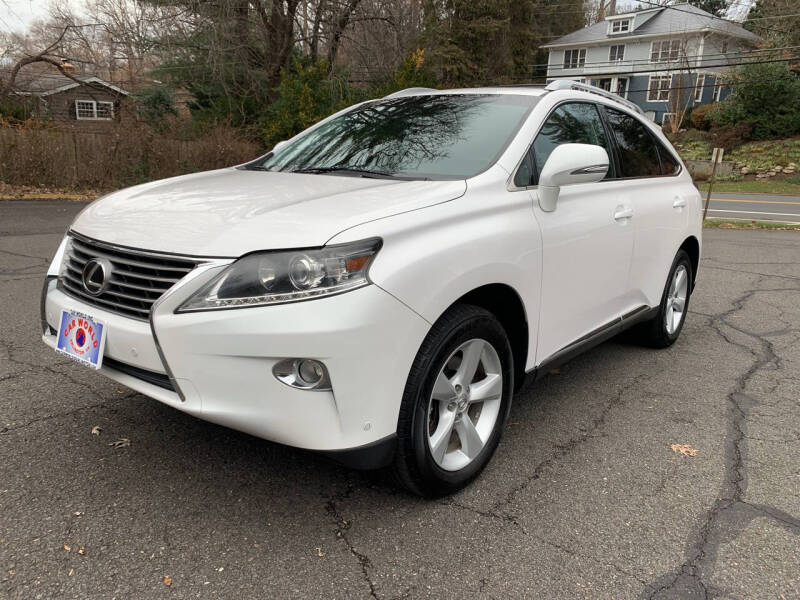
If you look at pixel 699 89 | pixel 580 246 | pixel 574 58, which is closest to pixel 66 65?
pixel 580 246

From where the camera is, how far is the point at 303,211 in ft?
7.80

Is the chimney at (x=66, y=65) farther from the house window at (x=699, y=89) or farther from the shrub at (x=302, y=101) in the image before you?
the house window at (x=699, y=89)

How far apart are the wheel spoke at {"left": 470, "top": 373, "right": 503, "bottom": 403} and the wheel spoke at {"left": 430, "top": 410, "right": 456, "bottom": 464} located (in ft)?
0.53

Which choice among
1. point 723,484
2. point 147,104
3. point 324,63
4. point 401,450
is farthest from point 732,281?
point 147,104

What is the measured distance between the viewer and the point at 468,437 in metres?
2.76

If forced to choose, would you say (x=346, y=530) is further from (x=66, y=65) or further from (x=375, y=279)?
(x=66, y=65)

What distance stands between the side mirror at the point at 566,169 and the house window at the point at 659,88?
4299 centimetres

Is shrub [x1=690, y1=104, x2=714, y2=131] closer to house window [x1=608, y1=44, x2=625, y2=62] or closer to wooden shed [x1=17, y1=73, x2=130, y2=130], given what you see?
house window [x1=608, y1=44, x2=625, y2=62]

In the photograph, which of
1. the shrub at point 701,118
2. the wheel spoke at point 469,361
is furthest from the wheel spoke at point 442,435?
the shrub at point 701,118

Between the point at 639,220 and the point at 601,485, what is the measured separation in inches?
71.5

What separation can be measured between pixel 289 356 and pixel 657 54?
52.2 m

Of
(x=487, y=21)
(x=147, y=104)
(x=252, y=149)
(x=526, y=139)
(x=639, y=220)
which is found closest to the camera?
(x=526, y=139)

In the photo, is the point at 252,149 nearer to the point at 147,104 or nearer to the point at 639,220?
the point at 147,104

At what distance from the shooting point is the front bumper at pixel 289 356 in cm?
208
